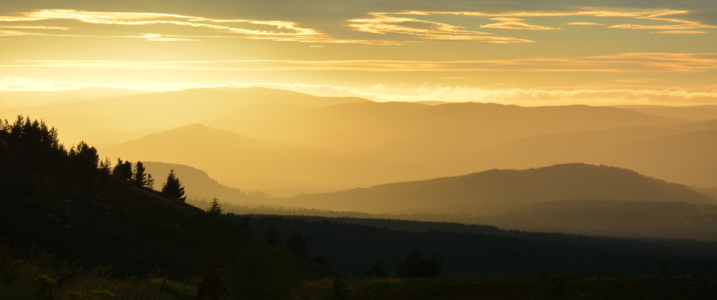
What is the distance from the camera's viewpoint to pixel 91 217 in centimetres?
4231

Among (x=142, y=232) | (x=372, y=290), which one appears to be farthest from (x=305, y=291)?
(x=142, y=232)

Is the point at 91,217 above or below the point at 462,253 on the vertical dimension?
above

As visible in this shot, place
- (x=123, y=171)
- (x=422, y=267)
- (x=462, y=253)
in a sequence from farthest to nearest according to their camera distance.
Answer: (x=462, y=253), (x=422, y=267), (x=123, y=171)

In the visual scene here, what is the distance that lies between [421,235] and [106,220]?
145 meters

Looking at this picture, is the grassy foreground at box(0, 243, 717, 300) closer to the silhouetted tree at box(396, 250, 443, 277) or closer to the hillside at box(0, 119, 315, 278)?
the hillside at box(0, 119, 315, 278)

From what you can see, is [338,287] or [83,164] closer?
[338,287]

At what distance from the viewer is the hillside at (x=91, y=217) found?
122ft

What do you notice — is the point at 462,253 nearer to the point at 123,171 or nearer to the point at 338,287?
the point at 123,171

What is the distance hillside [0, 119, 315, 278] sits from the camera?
37103 millimetres

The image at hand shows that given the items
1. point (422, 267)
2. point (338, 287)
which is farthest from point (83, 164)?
point (422, 267)

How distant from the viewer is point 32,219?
124ft

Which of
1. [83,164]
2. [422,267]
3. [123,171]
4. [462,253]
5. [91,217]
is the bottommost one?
[462,253]

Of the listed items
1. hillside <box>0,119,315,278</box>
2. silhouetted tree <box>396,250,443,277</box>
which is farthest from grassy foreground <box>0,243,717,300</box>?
silhouetted tree <box>396,250,443,277</box>

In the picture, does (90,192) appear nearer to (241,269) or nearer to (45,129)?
(45,129)
